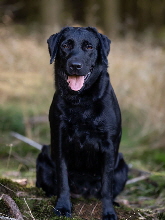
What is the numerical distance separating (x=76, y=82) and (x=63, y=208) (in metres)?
1.10

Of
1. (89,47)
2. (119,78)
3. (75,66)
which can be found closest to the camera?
(75,66)

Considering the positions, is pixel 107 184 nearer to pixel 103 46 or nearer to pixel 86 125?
pixel 86 125

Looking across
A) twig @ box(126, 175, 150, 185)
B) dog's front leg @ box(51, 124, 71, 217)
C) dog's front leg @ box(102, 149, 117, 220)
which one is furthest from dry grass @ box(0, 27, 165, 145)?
dog's front leg @ box(51, 124, 71, 217)

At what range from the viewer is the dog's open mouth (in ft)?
11.2

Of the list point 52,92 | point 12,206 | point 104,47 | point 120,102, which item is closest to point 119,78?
point 120,102

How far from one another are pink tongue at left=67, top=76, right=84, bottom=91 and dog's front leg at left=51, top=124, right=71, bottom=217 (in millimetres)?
Result: 388

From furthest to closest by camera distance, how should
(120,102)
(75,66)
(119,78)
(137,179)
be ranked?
(119,78) < (120,102) < (137,179) < (75,66)

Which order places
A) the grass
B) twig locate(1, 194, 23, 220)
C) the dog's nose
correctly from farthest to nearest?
the grass, the dog's nose, twig locate(1, 194, 23, 220)

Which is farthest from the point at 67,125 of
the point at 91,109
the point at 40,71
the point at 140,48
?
the point at 140,48

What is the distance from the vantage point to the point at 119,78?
915 cm

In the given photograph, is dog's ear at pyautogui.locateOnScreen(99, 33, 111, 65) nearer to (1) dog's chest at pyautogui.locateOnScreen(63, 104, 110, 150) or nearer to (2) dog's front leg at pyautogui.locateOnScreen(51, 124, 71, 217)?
(1) dog's chest at pyautogui.locateOnScreen(63, 104, 110, 150)

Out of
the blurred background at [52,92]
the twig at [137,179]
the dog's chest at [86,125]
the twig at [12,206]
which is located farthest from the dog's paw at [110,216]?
the twig at [137,179]

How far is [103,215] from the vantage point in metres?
3.37

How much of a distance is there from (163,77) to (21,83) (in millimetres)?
2959
